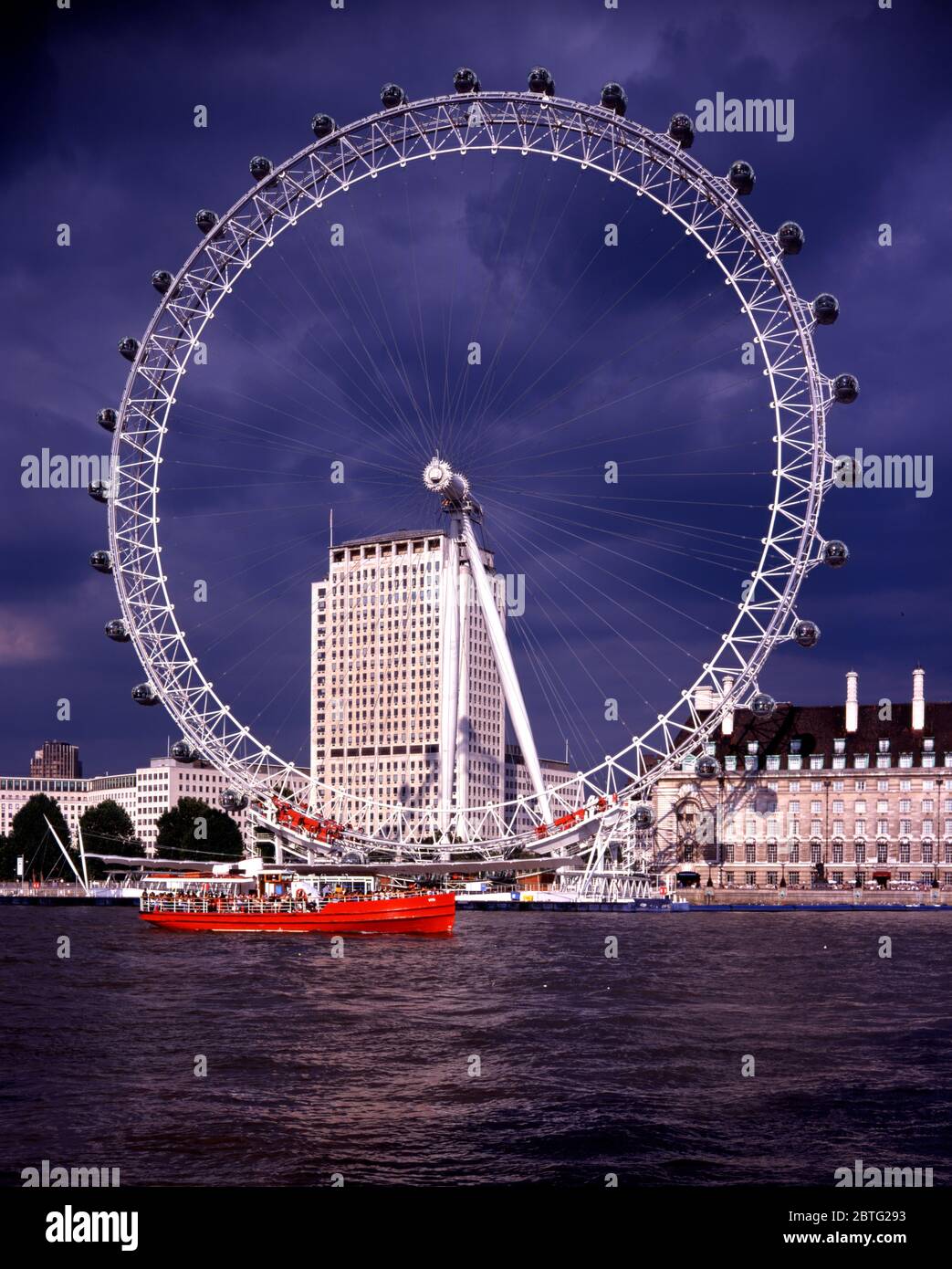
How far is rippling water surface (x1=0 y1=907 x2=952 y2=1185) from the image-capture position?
1709 centimetres

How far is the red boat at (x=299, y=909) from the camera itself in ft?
223

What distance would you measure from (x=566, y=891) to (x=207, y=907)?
41.0 meters

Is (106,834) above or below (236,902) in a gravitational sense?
below

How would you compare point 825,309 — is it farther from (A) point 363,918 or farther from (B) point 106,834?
(B) point 106,834

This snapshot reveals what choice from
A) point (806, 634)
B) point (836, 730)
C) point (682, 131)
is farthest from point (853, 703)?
point (682, 131)

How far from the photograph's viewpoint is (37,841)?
505 feet

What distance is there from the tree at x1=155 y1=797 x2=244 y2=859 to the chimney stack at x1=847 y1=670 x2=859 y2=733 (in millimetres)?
61763

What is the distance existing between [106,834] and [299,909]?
282 feet

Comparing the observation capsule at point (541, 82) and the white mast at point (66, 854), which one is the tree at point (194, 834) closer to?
the white mast at point (66, 854)

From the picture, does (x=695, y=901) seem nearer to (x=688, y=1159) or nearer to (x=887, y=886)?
(x=887, y=886)

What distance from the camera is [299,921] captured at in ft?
229

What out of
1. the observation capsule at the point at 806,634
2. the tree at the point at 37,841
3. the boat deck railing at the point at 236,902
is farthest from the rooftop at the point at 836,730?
the tree at the point at 37,841
